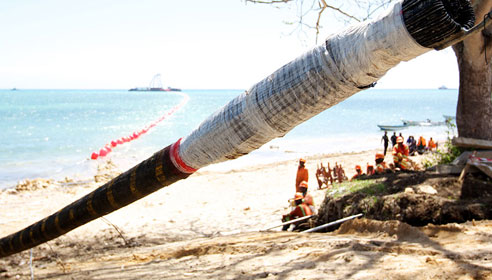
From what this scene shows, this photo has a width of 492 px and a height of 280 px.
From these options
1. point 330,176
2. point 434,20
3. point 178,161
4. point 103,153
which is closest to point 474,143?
point 330,176

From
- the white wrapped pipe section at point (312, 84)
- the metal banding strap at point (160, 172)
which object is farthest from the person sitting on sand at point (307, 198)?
the white wrapped pipe section at point (312, 84)

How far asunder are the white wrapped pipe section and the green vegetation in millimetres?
4961

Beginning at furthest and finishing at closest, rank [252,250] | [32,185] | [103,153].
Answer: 1. [103,153]
2. [32,185]
3. [252,250]

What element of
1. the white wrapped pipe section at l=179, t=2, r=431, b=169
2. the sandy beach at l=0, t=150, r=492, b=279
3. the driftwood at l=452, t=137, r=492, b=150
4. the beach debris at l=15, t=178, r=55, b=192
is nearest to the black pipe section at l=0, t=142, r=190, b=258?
the white wrapped pipe section at l=179, t=2, r=431, b=169

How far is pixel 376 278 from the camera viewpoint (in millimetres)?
3010

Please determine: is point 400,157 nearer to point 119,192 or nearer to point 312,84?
point 119,192

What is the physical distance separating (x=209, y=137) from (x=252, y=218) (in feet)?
25.0

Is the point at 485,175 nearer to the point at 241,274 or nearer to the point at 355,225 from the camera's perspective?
the point at 355,225

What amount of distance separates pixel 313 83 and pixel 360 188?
5.49 metres

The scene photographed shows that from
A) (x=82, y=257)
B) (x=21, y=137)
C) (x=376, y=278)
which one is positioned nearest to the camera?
(x=376, y=278)

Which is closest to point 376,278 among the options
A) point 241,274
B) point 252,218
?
point 241,274

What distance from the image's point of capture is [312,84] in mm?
1604

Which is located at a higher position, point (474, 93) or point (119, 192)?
point (474, 93)

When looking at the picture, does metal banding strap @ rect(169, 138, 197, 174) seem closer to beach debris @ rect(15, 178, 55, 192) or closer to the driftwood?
the driftwood
